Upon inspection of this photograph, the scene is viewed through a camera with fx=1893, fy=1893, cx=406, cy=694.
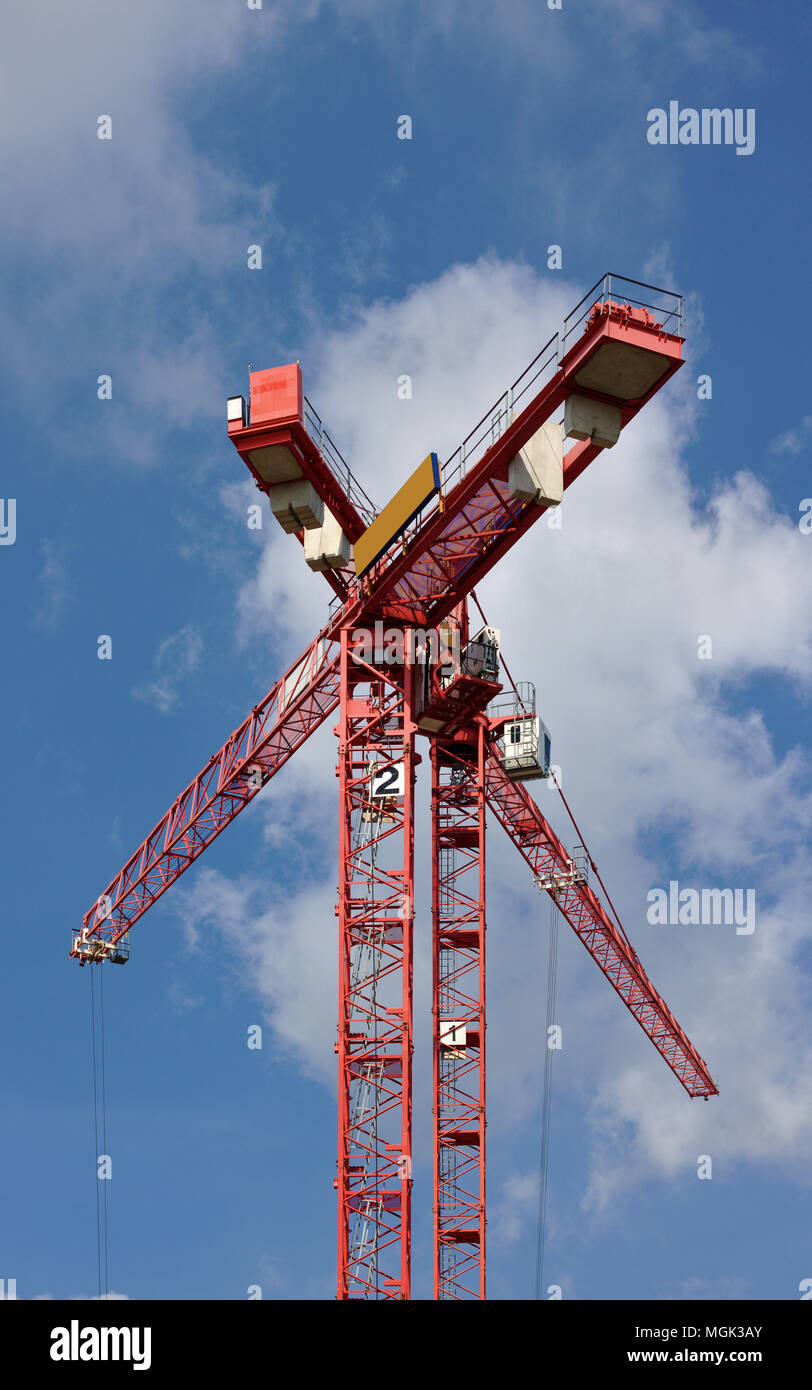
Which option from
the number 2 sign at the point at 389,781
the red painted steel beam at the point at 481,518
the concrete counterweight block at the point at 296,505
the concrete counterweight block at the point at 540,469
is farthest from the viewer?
the number 2 sign at the point at 389,781

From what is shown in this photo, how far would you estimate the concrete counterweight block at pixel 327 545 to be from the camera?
5019 centimetres

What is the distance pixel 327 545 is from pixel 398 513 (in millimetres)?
3854

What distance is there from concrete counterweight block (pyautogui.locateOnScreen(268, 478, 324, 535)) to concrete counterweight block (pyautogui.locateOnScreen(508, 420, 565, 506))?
5435mm

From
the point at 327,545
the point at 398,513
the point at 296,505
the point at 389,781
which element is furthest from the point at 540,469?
the point at 389,781

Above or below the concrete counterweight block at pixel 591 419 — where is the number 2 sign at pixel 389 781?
below

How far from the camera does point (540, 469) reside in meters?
45.7

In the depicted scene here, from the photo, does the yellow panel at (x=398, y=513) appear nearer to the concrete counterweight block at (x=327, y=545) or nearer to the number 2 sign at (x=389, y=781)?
the concrete counterweight block at (x=327, y=545)

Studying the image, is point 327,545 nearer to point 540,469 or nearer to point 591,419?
point 540,469

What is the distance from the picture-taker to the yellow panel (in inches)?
Answer: 1794

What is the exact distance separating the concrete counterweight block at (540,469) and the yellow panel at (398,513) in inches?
75.7

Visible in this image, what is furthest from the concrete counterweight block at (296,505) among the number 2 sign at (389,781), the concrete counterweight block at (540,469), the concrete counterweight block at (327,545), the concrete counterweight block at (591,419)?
the concrete counterweight block at (591,419)

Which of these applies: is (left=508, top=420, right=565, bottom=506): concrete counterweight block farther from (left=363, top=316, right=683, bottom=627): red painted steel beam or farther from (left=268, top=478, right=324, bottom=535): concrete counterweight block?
(left=268, top=478, right=324, bottom=535): concrete counterweight block
